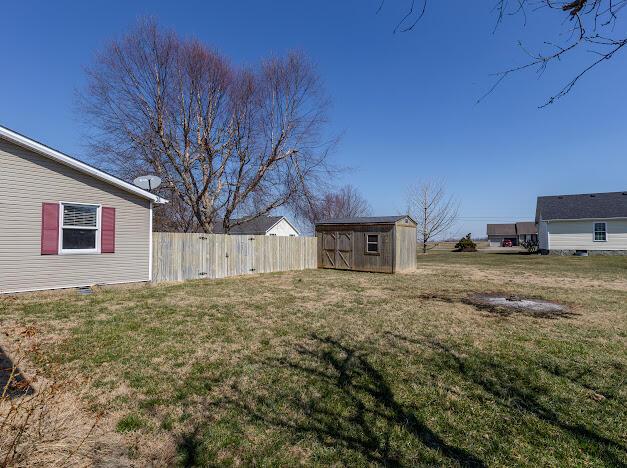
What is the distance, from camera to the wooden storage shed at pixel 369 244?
1545cm

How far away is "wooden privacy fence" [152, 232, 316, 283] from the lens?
1110 centimetres

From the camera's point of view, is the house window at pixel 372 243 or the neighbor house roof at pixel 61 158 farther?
the house window at pixel 372 243

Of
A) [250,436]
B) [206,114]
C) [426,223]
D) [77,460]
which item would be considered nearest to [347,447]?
[250,436]

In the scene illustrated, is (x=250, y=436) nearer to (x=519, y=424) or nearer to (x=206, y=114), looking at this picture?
(x=519, y=424)

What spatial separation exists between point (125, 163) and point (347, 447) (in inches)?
698

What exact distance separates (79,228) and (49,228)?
674mm

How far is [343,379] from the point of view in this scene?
12.4ft

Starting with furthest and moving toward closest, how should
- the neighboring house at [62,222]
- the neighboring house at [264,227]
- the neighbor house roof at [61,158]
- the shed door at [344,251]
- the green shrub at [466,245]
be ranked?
the green shrub at [466,245], the neighboring house at [264,227], the shed door at [344,251], the neighboring house at [62,222], the neighbor house roof at [61,158]

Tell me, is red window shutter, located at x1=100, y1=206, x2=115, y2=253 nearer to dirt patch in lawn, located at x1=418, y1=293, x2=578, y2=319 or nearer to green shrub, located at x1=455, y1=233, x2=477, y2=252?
dirt patch in lawn, located at x1=418, y1=293, x2=578, y2=319

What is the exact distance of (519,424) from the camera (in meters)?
2.93

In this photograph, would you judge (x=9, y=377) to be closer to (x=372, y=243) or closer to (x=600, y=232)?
(x=372, y=243)

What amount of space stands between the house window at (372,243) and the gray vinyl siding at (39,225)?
10.0 m

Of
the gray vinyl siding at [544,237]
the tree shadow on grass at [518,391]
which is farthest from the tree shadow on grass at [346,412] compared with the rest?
the gray vinyl siding at [544,237]

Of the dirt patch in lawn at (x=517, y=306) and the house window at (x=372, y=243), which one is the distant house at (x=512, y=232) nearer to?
the house window at (x=372, y=243)
